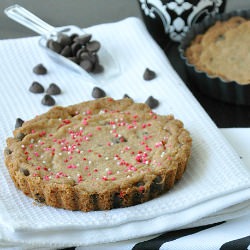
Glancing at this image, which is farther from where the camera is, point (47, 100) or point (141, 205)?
point (47, 100)

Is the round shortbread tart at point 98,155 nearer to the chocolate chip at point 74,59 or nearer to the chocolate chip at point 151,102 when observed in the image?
the chocolate chip at point 151,102

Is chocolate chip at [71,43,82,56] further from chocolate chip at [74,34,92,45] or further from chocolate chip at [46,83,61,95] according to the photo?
chocolate chip at [46,83,61,95]

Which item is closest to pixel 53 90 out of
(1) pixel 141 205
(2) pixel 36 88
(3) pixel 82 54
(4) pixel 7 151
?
(2) pixel 36 88

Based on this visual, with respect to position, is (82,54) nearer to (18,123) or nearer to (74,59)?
(74,59)

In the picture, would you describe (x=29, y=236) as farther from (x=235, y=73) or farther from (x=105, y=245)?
(x=235, y=73)

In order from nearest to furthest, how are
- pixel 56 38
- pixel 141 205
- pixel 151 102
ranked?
pixel 141 205, pixel 151 102, pixel 56 38

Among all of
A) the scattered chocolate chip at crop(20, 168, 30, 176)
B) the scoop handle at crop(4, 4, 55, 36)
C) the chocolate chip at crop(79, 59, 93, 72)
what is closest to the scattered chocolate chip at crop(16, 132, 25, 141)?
the scattered chocolate chip at crop(20, 168, 30, 176)
